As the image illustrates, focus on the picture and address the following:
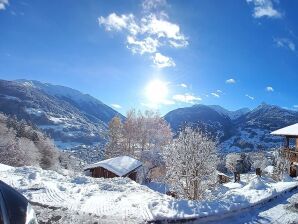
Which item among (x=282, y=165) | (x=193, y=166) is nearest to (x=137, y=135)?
(x=282, y=165)

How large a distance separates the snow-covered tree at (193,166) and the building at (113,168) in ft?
32.2

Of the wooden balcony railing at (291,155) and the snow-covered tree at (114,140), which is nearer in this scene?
the wooden balcony railing at (291,155)

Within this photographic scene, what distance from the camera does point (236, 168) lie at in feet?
312

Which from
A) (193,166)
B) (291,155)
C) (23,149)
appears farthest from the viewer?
(23,149)

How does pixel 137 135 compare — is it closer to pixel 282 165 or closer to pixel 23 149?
pixel 23 149

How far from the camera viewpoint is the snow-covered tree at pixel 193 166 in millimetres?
23375

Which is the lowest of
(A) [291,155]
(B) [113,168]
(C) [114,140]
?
(B) [113,168]

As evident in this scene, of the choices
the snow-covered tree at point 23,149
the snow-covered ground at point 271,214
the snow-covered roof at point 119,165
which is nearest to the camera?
the snow-covered ground at point 271,214

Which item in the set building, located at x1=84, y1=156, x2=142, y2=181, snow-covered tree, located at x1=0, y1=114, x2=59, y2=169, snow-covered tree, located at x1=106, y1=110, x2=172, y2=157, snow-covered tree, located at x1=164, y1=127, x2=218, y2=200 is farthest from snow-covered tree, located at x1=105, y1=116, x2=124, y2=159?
snow-covered tree, located at x1=164, y1=127, x2=218, y2=200

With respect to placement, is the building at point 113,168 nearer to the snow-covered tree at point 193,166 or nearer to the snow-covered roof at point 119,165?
the snow-covered roof at point 119,165

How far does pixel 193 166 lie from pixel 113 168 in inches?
512

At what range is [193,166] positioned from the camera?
23.4 m

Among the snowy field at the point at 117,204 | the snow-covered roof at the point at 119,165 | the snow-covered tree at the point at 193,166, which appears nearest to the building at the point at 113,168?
the snow-covered roof at the point at 119,165

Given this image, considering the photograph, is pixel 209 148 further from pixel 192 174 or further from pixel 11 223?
pixel 11 223
